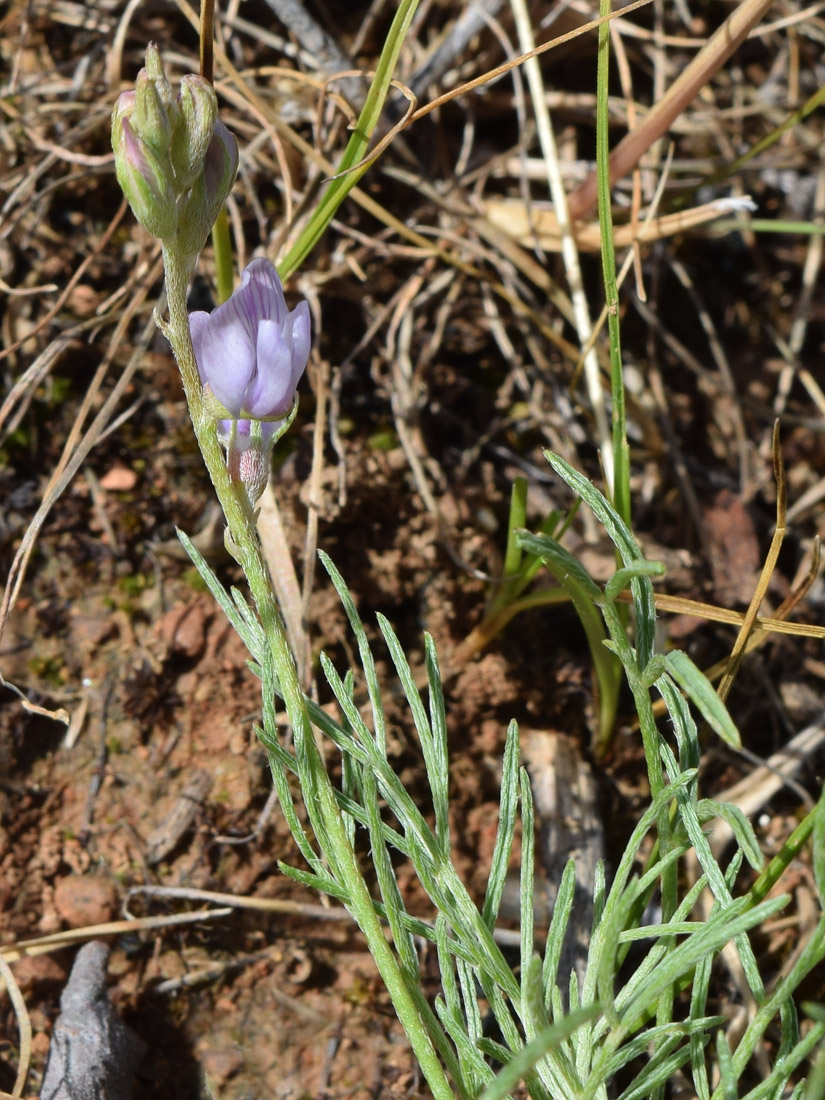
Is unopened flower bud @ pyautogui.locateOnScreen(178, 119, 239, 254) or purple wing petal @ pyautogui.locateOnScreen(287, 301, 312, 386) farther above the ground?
unopened flower bud @ pyautogui.locateOnScreen(178, 119, 239, 254)

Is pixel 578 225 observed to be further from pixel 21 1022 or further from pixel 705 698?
pixel 21 1022

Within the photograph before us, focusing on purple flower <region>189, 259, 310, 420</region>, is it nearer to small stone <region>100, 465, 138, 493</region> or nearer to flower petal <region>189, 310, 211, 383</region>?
flower petal <region>189, 310, 211, 383</region>

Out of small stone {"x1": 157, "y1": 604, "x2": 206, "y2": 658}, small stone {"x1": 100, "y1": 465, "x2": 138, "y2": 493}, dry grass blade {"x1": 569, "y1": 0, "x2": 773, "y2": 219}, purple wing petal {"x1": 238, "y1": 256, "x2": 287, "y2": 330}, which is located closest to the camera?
purple wing petal {"x1": 238, "y1": 256, "x2": 287, "y2": 330}

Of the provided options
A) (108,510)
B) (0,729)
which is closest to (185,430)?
(108,510)

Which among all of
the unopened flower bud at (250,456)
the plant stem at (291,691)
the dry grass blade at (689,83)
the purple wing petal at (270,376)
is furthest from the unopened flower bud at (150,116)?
the dry grass blade at (689,83)

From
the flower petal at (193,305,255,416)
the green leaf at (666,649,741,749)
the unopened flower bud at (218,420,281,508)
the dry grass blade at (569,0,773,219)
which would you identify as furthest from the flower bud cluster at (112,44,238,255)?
the dry grass blade at (569,0,773,219)
